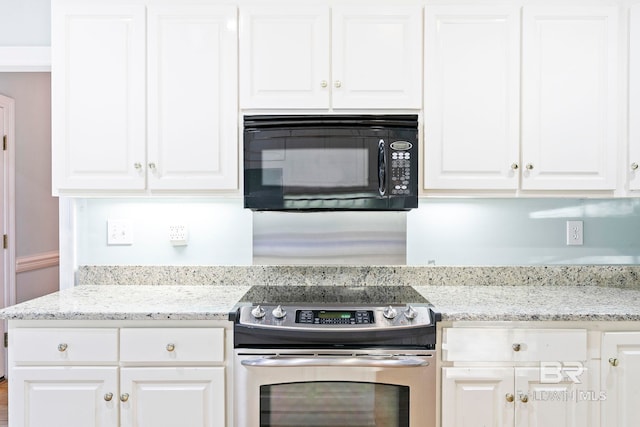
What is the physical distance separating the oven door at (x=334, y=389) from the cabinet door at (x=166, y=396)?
124 mm

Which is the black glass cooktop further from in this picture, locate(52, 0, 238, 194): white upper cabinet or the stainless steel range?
locate(52, 0, 238, 194): white upper cabinet

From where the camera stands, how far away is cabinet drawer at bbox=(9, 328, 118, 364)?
165 cm

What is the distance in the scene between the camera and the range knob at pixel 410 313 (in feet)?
5.45

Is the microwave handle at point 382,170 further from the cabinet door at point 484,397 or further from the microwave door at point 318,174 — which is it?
the cabinet door at point 484,397

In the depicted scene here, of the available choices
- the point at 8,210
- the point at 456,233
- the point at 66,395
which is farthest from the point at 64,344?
the point at 8,210

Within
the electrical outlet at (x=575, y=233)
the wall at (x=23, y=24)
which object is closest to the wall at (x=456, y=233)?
the electrical outlet at (x=575, y=233)

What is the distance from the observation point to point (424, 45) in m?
1.92

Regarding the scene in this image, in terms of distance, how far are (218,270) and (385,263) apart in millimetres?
829

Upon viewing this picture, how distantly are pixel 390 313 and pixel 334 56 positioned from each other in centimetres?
110

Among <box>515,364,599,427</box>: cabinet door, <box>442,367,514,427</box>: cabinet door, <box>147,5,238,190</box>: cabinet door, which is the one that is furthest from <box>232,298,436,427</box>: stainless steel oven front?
<box>147,5,238,190</box>: cabinet door

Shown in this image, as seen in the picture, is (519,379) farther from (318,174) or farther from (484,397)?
(318,174)

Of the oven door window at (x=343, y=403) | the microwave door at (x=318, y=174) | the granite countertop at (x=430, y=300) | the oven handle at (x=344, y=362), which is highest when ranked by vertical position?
the microwave door at (x=318, y=174)

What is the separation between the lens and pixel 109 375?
165 centimetres

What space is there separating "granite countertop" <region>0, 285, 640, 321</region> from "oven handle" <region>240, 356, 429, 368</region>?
0.66 feet
